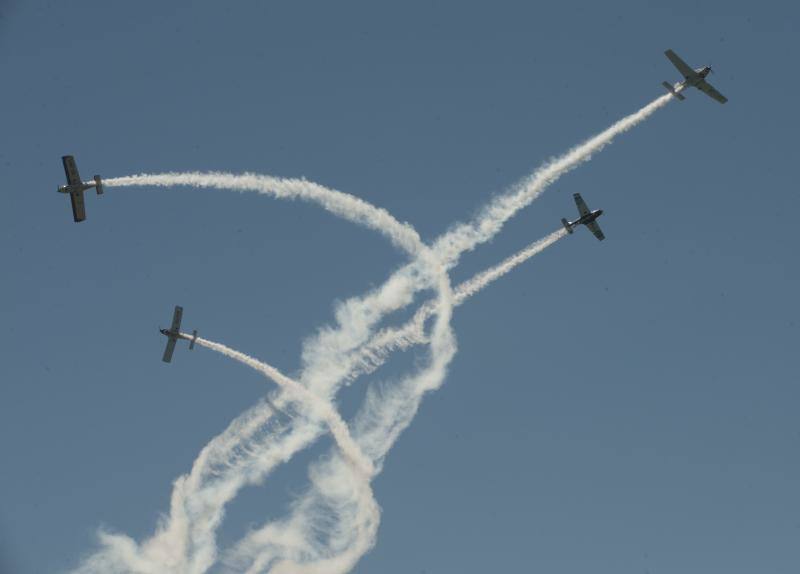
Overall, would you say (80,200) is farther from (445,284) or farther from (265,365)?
(445,284)

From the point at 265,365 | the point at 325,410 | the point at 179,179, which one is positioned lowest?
the point at 325,410

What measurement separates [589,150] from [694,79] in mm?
10674

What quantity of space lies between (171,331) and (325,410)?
49.5 feet

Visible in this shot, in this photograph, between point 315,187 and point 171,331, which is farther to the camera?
point 171,331

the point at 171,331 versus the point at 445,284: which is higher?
the point at 171,331

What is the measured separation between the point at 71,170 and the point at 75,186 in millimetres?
1283

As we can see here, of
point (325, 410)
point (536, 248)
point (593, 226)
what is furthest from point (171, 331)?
point (593, 226)

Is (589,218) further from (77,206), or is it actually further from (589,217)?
(77,206)

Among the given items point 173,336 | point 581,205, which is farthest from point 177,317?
point 581,205

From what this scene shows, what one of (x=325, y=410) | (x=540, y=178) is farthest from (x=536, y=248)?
(x=325, y=410)

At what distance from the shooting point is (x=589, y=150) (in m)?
89.8

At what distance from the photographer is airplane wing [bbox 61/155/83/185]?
3339 inches

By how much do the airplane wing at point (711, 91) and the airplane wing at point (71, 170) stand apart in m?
51.3

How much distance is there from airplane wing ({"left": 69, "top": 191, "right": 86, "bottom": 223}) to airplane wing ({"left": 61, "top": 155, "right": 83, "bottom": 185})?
0.87 meters
